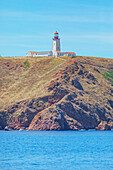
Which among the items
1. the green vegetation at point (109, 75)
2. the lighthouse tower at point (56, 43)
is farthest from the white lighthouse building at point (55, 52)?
the green vegetation at point (109, 75)

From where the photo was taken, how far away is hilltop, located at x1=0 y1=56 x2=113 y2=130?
114 metres

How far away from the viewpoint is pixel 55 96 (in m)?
120

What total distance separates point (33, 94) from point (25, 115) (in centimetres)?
1056

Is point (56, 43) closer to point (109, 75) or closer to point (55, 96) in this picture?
point (109, 75)

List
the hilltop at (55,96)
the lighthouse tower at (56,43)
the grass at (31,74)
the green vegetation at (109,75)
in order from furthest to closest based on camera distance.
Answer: the lighthouse tower at (56,43), the green vegetation at (109,75), the grass at (31,74), the hilltop at (55,96)

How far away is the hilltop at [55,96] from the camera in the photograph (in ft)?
375

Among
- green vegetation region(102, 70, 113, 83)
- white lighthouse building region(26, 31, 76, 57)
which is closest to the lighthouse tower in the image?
white lighthouse building region(26, 31, 76, 57)

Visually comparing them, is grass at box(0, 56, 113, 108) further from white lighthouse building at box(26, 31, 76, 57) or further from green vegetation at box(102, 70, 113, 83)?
white lighthouse building at box(26, 31, 76, 57)

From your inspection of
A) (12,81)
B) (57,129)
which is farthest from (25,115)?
(12,81)

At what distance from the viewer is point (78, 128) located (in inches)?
4500

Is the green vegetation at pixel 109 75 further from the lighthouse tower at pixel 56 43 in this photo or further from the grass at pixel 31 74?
the lighthouse tower at pixel 56 43

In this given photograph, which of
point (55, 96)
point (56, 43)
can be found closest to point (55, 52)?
point (56, 43)

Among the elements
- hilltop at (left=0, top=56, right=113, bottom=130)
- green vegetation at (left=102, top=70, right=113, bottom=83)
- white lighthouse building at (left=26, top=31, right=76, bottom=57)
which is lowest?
hilltop at (left=0, top=56, right=113, bottom=130)

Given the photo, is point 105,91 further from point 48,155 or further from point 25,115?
point 48,155
